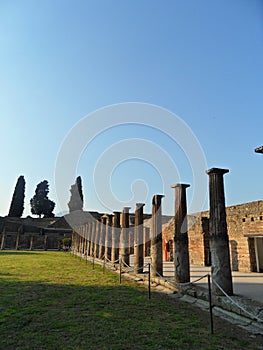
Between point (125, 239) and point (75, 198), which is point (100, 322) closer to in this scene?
point (125, 239)

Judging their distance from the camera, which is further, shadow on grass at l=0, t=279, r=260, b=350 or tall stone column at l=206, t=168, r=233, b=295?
tall stone column at l=206, t=168, r=233, b=295

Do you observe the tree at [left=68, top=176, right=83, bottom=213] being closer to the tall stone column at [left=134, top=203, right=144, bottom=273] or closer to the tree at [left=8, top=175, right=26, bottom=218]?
the tree at [left=8, top=175, right=26, bottom=218]

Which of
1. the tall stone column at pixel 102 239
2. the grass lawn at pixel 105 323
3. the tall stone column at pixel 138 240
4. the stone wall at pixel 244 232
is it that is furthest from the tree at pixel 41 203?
the grass lawn at pixel 105 323

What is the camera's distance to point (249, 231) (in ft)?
40.9

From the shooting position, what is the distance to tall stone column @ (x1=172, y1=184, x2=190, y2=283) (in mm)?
8672

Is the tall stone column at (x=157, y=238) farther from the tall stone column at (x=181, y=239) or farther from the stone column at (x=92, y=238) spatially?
the stone column at (x=92, y=238)

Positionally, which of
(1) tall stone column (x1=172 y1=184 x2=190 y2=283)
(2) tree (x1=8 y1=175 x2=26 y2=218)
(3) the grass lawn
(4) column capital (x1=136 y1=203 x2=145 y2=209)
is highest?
(2) tree (x1=8 y1=175 x2=26 y2=218)

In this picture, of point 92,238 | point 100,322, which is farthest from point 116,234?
point 100,322

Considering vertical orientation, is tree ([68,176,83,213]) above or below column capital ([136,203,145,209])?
above

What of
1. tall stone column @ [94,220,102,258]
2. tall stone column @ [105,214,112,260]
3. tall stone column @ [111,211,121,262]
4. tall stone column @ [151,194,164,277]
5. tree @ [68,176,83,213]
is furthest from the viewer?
tree @ [68,176,83,213]

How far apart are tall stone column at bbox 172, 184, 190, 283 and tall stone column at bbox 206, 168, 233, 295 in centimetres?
187

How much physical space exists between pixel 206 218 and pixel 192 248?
7.07ft

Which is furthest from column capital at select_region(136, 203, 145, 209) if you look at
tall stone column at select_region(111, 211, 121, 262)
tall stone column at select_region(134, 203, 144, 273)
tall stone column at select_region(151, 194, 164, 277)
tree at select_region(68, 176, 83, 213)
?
tree at select_region(68, 176, 83, 213)

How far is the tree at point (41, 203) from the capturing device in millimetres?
55719
